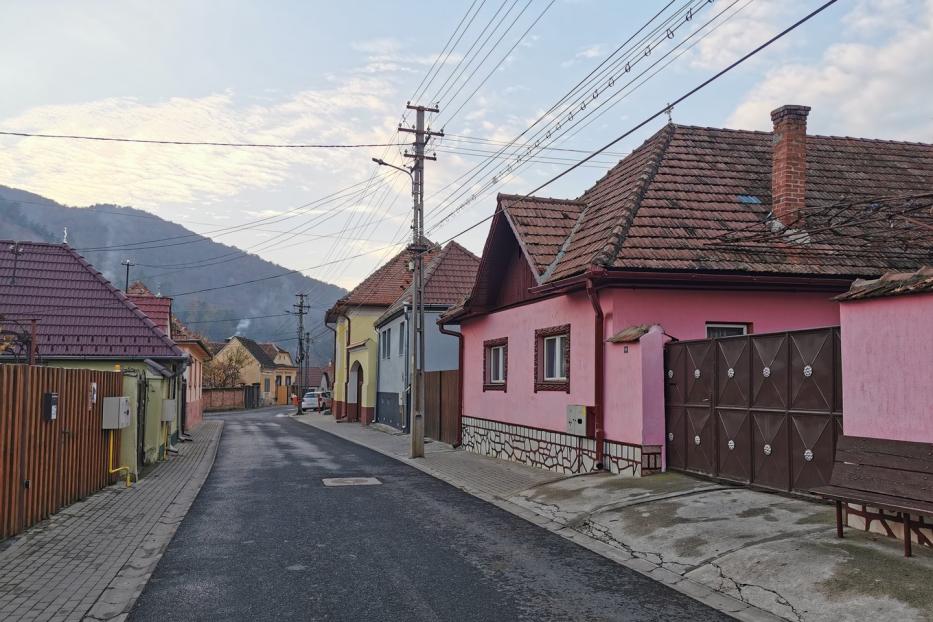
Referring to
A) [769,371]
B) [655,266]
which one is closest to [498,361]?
[655,266]

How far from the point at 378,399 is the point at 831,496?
99.9 ft

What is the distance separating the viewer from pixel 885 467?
7.15 metres

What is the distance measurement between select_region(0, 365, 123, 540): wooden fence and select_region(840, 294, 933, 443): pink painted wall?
9.06 m

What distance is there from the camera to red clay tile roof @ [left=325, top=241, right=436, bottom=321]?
39906 mm

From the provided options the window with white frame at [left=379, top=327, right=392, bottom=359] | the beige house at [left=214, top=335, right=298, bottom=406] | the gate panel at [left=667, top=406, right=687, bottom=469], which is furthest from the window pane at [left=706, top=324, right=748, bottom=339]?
the beige house at [left=214, top=335, right=298, bottom=406]

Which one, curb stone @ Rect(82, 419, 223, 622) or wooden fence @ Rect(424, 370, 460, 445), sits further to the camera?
wooden fence @ Rect(424, 370, 460, 445)

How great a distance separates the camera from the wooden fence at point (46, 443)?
8578mm

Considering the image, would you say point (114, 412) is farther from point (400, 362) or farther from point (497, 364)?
point (400, 362)

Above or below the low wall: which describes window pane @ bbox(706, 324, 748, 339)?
above

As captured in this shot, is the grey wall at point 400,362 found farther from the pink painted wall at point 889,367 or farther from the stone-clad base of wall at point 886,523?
the stone-clad base of wall at point 886,523

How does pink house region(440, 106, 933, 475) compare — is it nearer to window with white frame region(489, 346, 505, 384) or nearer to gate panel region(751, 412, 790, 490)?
window with white frame region(489, 346, 505, 384)

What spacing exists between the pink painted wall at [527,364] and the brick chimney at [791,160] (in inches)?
166

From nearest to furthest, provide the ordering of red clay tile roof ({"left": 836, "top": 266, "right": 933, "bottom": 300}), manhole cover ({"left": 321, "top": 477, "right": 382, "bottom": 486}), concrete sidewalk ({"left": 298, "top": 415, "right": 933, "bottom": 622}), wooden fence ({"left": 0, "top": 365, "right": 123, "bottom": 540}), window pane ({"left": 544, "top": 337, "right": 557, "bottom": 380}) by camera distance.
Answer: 1. concrete sidewalk ({"left": 298, "top": 415, "right": 933, "bottom": 622})
2. red clay tile roof ({"left": 836, "top": 266, "right": 933, "bottom": 300})
3. wooden fence ({"left": 0, "top": 365, "right": 123, "bottom": 540})
4. manhole cover ({"left": 321, "top": 477, "right": 382, "bottom": 486})
5. window pane ({"left": 544, "top": 337, "right": 557, "bottom": 380})

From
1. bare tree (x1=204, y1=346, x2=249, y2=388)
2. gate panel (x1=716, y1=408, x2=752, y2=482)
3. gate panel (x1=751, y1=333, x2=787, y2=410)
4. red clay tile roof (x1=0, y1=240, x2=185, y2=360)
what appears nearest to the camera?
gate panel (x1=751, y1=333, x2=787, y2=410)
